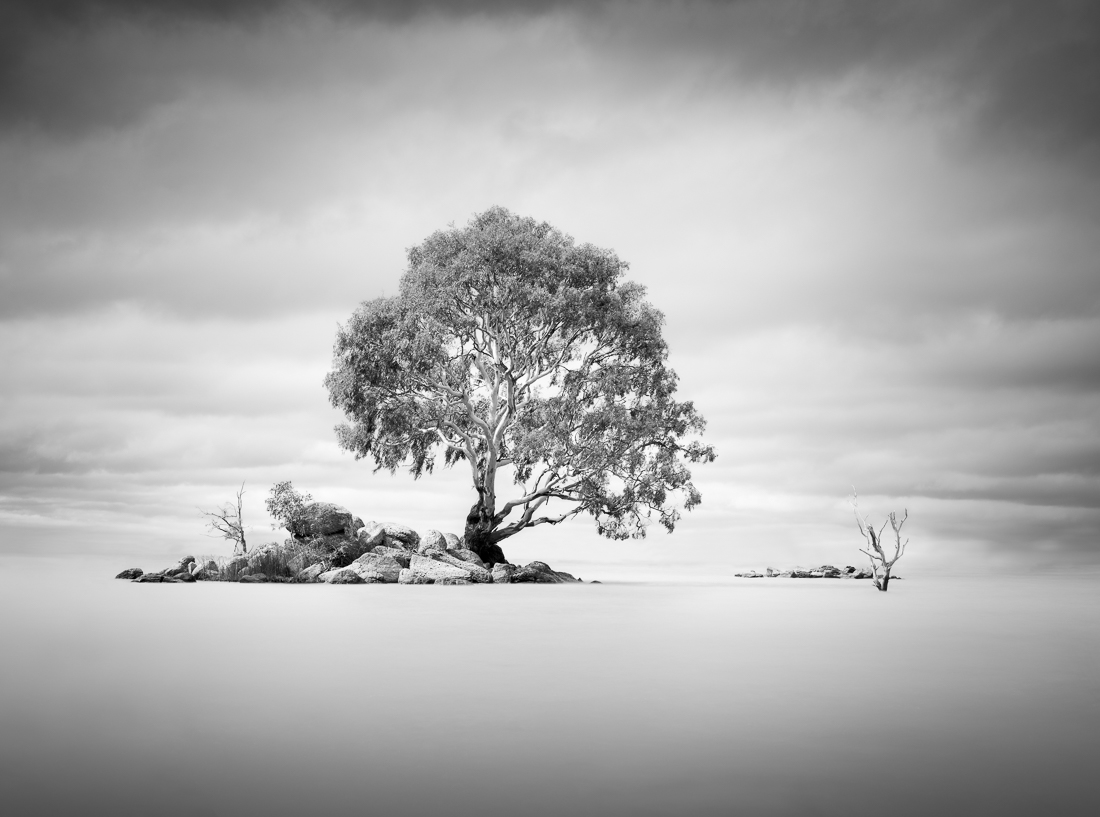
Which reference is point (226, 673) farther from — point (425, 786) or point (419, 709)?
point (425, 786)

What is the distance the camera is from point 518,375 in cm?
3300

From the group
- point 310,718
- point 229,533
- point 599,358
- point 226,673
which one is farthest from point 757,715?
point 229,533

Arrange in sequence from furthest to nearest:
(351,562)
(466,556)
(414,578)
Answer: (466,556), (351,562), (414,578)

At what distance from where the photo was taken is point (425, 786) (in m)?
3.18

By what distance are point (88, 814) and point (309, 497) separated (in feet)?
101

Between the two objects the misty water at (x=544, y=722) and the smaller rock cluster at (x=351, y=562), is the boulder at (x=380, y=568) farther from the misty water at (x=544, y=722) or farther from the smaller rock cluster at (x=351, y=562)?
the misty water at (x=544, y=722)

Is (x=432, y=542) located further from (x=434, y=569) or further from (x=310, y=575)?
(x=310, y=575)

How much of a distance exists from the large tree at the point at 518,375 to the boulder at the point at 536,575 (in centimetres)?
291

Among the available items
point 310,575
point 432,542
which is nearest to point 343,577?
point 310,575

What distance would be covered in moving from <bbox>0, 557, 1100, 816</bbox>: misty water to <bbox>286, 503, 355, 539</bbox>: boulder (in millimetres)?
22201

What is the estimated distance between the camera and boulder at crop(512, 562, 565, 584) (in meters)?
28.4

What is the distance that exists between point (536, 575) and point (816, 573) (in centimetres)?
1309

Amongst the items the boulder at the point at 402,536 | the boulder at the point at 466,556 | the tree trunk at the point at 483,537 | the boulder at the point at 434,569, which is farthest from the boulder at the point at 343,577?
the tree trunk at the point at 483,537

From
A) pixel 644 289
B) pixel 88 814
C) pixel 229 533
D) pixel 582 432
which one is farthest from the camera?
pixel 229 533
